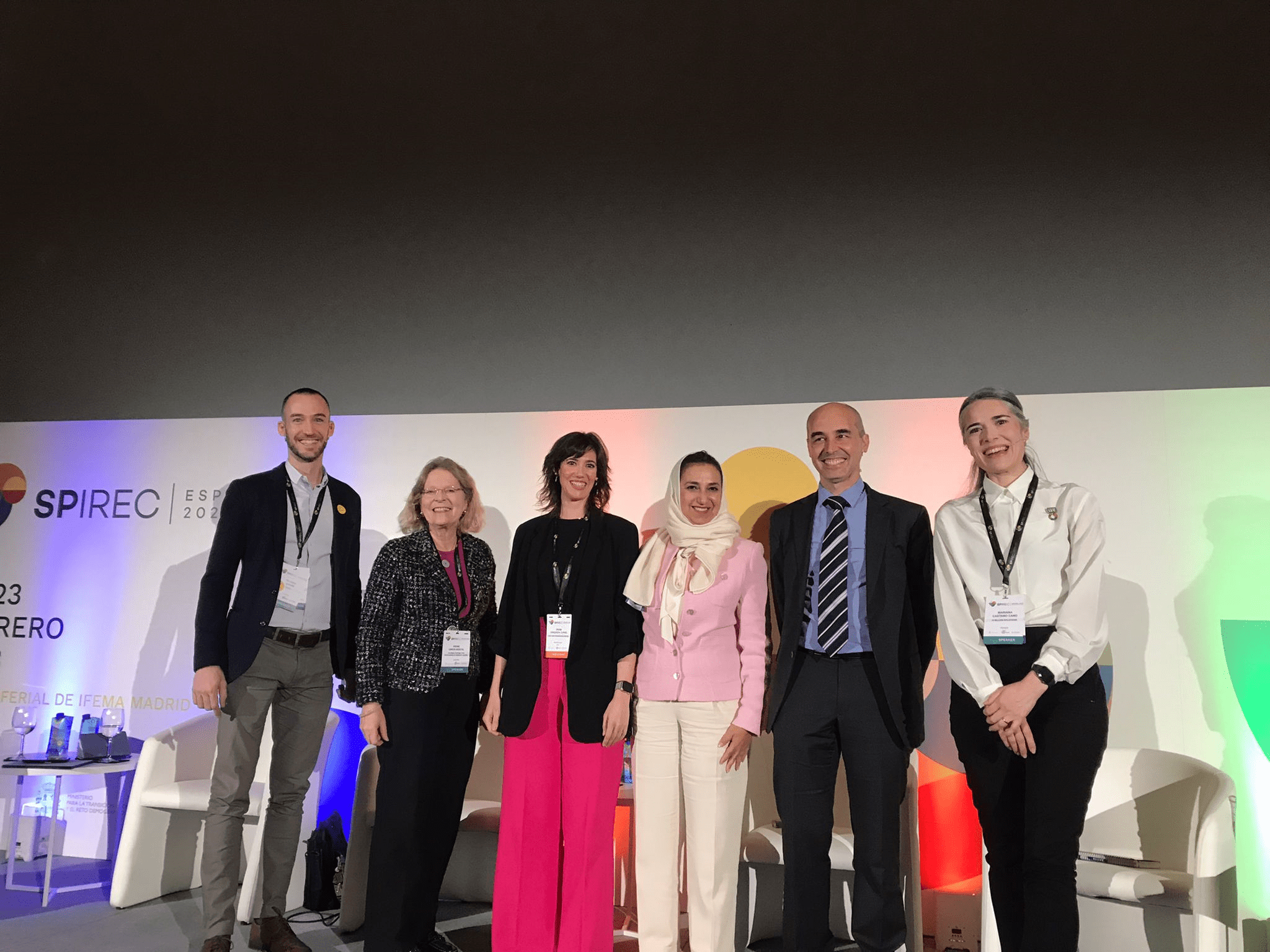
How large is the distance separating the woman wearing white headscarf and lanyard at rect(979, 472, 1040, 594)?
69 cm

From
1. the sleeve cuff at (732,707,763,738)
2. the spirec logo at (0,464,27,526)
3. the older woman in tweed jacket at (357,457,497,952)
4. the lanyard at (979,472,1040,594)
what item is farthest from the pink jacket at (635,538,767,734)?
the spirec logo at (0,464,27,526)

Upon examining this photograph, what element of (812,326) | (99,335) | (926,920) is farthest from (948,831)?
(99,335)

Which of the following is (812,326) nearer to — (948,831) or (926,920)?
(948,831)

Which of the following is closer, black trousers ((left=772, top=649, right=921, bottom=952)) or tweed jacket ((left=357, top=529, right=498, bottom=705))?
black trousers ((left=772, top=649, right=921, bottom=952))

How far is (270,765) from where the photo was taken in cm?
300

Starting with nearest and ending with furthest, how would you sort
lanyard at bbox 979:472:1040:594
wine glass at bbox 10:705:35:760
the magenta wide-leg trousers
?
1. lanyard at bbox 979:472:1040:594
2. the magenta wide-leg trousers
3. wine glass at bbox 10:705:35:760

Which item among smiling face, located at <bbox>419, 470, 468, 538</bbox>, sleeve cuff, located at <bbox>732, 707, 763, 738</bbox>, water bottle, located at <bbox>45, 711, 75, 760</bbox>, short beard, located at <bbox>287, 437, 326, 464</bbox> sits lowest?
water bottle, located at <bbox>45, 711, 75, 760</bbox>

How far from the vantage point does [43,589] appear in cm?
441

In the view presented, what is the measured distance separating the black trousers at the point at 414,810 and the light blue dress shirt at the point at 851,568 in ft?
3.70

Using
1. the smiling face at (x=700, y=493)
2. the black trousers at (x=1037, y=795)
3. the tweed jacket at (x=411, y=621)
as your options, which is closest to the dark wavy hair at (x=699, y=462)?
the smiling face at (x=700, y=493)

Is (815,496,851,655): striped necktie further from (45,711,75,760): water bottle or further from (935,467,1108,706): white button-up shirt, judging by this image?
(45,711,75,760): water bottle

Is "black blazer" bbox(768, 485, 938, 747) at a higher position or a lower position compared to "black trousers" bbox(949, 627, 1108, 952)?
higher

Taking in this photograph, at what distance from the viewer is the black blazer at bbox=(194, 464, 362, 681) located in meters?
2.92

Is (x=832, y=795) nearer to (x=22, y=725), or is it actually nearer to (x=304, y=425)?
(x=304, y=425)
